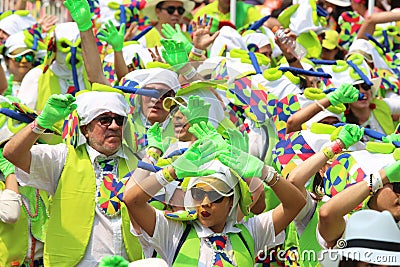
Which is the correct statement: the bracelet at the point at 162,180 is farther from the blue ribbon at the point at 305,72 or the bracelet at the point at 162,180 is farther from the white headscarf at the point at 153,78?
the blue ribbon at the point at 305,72

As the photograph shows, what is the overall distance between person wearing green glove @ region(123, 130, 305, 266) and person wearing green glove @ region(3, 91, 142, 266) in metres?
0.61

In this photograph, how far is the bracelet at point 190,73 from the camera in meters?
6.45

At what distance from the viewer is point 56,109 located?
655 cm

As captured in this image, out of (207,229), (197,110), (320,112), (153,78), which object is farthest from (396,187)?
(320,112)

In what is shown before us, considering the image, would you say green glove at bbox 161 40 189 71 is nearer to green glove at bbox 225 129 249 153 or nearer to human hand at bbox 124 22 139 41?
green glove at bbox 225 129 249 153

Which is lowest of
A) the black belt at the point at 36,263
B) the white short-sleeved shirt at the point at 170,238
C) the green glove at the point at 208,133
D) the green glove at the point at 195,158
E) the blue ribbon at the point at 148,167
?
the black belt at the point at 36,263

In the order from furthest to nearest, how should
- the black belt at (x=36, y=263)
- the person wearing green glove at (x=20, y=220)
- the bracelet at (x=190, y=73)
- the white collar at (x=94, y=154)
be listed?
the black belt at (x=36, y=263), the person wearing green glove at (x=20, y=220), the white collar at (x=94, y=154), the bracelet at (x=190, y=73)

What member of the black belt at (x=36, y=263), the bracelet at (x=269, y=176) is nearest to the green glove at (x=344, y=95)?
the bracelet at (x=269, y=176)

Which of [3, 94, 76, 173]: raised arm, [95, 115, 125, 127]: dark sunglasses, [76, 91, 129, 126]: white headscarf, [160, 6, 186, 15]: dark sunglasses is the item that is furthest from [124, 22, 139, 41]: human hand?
[3, 94, 76, 173]: raised arm

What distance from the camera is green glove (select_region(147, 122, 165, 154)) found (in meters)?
6.50

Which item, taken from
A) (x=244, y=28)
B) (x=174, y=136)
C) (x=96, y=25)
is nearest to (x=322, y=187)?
(x=174, y=136)

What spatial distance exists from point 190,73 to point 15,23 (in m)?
4.41

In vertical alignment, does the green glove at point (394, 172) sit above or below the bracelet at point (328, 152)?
above

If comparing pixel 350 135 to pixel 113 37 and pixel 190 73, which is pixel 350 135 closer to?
pixel 190 73
